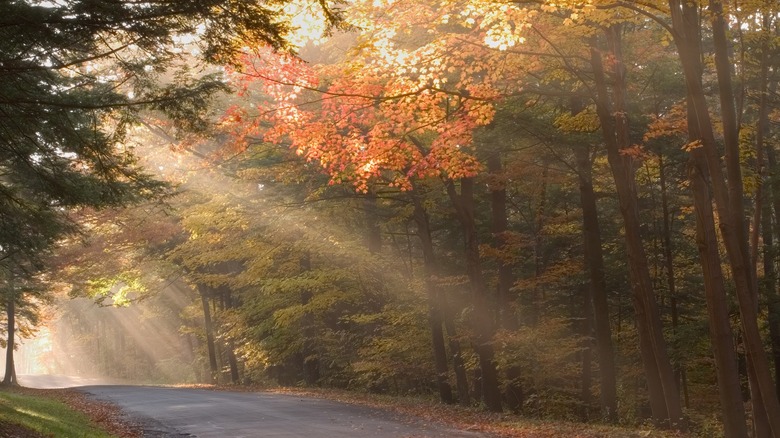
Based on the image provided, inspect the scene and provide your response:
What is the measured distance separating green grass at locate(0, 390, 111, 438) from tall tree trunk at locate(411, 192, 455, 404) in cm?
1038

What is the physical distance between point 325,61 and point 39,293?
15.5 metres

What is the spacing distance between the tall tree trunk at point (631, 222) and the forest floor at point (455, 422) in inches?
39.8

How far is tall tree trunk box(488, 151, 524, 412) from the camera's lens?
21.4 metres

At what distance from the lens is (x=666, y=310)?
25312 millimetres

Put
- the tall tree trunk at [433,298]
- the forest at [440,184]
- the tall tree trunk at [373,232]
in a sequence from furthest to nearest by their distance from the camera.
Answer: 1. the tall tree trunk at [373,232]
2. the tall tree trunk at [433,298]
3. the forest at [440,184]

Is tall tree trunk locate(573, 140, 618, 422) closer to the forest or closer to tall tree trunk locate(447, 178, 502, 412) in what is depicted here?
the forest

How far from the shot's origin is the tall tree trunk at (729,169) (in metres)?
11.9

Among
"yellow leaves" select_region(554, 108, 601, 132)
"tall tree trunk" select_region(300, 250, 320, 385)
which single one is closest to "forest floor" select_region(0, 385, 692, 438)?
"tall tree trunk" select_region(300, 250, 320, 385)

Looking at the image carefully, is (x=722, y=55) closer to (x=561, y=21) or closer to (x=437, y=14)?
(x=561, y=21)

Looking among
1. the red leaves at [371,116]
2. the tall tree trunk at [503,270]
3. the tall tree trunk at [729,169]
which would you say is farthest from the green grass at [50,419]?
the tall tree trunk at [729,169]

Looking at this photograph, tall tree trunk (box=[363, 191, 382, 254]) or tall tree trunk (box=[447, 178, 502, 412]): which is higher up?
tall tree trunk (box=[363, 191, 382, 254])

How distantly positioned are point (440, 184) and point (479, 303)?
4003 millimetres

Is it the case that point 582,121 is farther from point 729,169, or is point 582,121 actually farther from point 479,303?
point 479,303

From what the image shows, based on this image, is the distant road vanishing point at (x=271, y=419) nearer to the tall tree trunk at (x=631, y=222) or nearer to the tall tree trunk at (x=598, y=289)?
the tall tree trunk at (x=631, y=222)
